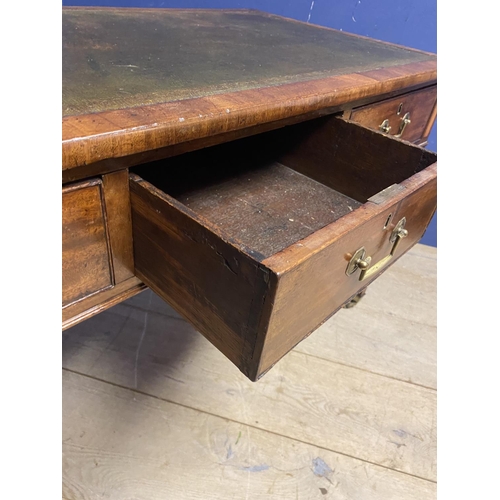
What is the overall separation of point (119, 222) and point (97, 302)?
0.34ft

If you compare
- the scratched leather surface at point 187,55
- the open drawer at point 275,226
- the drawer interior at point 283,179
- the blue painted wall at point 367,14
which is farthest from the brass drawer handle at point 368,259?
the blue painted wall at point 367,14

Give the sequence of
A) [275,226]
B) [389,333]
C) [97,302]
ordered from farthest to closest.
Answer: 1. [389,333]
2. [275,226]
3. [97,302]

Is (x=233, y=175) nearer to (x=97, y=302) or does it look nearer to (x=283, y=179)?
(x=283, y=179)

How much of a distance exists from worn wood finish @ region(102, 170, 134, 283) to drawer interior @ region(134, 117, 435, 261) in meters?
0.11

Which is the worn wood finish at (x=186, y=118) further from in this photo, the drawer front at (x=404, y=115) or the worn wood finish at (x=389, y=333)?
the worn wood finish at (x=389, y=333)

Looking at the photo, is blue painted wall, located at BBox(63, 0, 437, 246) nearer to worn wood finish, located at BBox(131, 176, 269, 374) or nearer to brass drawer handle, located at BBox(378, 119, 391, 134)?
brass drawer handle, located at BBox(378, 119, 391, 134)

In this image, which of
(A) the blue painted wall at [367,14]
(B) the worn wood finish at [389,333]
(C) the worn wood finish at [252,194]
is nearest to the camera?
(C) the worn wood finish at [252,194]

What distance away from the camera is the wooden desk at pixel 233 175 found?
Answer: 381mm

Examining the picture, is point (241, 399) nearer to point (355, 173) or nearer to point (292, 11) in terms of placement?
point (355, 173)

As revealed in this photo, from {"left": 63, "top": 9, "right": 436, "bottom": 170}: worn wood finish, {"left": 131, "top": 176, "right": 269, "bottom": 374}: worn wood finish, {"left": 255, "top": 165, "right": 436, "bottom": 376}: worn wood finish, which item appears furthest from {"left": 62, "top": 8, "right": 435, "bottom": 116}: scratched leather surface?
{"left": 255, "top": 165, "right": 436, "bottom": 376}: worn wood finish

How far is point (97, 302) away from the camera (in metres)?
0.50

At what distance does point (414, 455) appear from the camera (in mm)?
789

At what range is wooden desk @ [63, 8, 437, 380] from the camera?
381mm

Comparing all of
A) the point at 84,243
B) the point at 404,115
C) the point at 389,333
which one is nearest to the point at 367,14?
the point at 404,115
